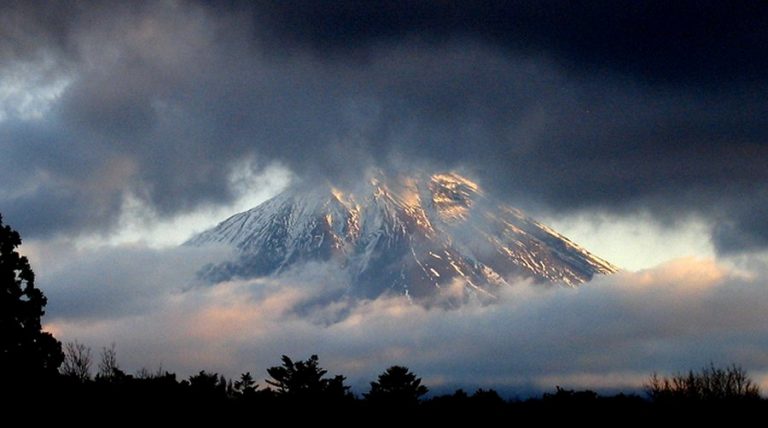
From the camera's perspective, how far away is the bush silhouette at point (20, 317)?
64.6m

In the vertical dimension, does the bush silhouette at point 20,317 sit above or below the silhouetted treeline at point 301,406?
above

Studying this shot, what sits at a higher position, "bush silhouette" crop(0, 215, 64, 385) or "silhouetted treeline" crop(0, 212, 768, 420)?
"bush silhouette" crop(0, 215, 64, 385)

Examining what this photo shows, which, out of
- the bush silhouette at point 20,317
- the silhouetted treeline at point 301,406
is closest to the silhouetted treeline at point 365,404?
the silhouetted treeline at point 301,406

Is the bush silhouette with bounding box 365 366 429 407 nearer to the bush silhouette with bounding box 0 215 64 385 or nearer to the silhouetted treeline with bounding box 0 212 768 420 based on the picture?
the silhouetted treeline with bounding box 0 212 768 420

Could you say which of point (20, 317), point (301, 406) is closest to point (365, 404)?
point (301, 406)

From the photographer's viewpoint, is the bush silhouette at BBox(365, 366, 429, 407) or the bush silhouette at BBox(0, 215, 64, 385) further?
the bush silhouette at BBox(0, 215, 64, 385)

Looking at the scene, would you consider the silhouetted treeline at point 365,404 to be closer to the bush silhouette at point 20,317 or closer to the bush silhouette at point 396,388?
the bush silhouette at point 396,388

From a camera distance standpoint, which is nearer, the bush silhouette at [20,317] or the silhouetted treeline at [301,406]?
the silhouetted treeline at [301,406]

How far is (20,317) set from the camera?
65812mm

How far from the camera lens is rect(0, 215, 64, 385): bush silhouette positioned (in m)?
64.6

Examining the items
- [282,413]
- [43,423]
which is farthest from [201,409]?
[43,423]

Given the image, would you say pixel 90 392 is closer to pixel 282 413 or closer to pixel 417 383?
pixel 282 413

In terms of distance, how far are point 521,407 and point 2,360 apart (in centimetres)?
3150

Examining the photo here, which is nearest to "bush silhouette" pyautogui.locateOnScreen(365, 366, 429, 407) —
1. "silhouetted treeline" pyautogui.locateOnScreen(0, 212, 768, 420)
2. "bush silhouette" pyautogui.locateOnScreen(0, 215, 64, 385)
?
"silhouetted treeline" pyautogui.locateOnScreen(0, 212, 768, 420)
